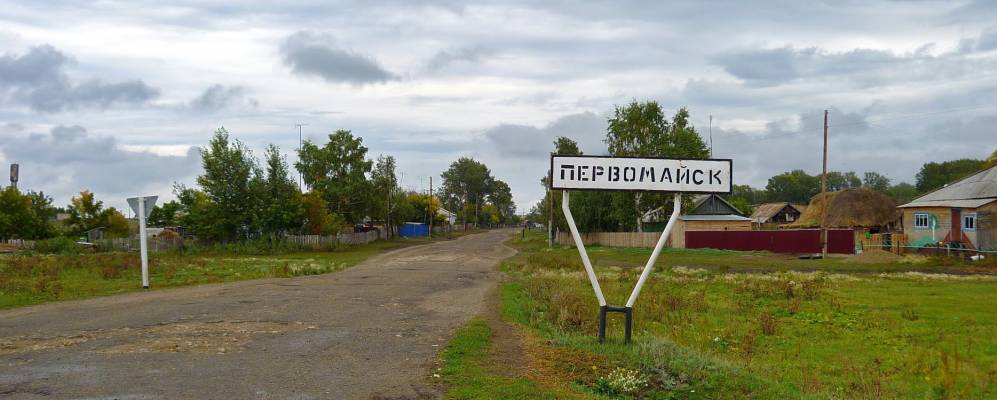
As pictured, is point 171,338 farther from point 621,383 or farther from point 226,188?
point 226,188

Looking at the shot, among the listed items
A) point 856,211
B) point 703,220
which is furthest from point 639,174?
point 856,211

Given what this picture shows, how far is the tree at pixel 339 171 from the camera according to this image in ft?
216

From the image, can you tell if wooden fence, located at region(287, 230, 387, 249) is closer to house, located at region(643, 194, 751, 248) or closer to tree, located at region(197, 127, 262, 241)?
tree, located at region(197, 127, 262, 241)

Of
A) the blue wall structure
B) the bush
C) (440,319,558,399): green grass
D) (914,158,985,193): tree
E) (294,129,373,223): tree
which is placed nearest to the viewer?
(440,319,558,399): green grass

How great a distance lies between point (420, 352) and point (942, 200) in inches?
1851

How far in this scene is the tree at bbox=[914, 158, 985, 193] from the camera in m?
114

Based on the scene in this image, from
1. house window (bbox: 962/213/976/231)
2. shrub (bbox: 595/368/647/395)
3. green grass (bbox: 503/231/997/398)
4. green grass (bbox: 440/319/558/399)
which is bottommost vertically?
green grass (bbox: 503/231/997/398)

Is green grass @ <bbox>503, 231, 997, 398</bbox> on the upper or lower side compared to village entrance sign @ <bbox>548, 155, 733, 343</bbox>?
lower

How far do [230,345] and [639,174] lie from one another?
5827 mm

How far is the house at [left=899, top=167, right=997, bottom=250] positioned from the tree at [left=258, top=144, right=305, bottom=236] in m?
38.8

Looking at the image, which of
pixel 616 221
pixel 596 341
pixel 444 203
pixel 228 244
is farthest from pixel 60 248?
pixel 444 203

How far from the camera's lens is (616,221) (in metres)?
64.8

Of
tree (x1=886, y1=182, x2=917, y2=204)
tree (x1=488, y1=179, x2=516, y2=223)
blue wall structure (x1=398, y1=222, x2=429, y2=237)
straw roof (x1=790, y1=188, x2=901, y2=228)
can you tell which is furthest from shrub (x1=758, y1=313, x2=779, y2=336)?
tree (x1=488, y1=179, x2=516, y2=223)

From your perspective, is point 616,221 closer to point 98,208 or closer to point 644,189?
point 98,208
